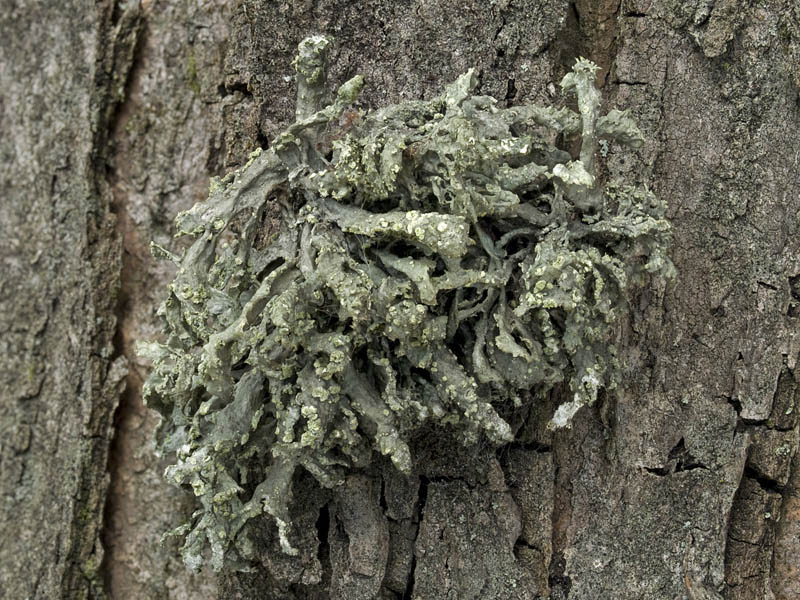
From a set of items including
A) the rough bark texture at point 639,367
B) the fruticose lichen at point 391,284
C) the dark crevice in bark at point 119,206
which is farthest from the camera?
the dark crevice in bark at point 119,206

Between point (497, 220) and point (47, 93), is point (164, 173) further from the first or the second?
point (497, 220)

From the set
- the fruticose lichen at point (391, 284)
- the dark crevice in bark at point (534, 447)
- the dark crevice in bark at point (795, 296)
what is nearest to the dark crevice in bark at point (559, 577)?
the dark crevice in bark at point (534, 447)

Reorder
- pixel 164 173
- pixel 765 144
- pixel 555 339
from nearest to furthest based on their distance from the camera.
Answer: pixel 555 339
pixel 765 144
pixel 164 173

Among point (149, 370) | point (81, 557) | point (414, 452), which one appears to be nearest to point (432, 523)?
point (414, 452)

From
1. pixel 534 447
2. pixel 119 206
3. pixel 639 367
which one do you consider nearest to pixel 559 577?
pixel 534 447

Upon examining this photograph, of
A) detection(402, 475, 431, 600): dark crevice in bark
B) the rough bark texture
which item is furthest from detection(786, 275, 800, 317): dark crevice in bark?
detection(402, 475, 431, 600): dark crevice in bark

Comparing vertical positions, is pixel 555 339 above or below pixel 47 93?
below

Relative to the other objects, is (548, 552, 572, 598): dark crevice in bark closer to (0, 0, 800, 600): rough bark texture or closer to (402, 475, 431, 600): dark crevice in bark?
(0, 0, 800, 600): rough bark texture

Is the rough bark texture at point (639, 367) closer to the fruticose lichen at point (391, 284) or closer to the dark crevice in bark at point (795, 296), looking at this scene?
the dark crevice in bark at point (795, 296)
